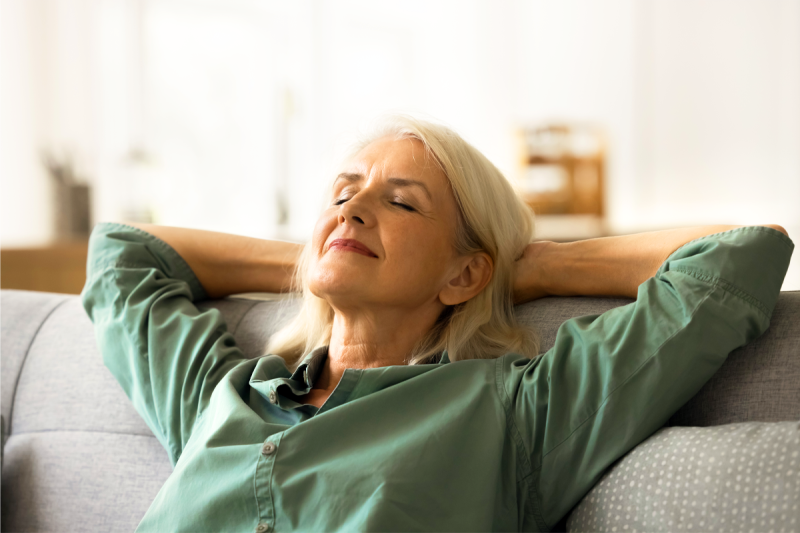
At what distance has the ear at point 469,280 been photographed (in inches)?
49.0

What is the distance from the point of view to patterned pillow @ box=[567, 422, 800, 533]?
771 millimetres

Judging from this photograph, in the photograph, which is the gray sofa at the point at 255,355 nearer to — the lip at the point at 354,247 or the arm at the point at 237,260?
the arm at the point at 237,260

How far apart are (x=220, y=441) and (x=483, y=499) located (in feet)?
1.36

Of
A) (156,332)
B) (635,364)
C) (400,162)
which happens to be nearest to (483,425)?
(635,364)

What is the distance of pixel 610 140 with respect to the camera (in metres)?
4.70

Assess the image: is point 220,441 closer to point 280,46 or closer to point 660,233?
point 660,233

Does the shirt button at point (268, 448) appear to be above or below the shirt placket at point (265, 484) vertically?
above

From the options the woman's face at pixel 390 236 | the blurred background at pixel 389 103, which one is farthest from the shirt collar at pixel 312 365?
the blurred background at pixel 389 103

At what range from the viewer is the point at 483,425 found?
987mm

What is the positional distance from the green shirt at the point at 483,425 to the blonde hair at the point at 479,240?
0.31 ft

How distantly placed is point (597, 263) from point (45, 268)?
3.01 metres

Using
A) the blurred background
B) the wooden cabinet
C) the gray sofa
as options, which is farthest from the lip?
the blurred background

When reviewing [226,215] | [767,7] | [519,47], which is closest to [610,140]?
[519,47]

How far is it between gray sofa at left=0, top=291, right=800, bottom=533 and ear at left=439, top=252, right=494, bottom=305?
0.09 m
